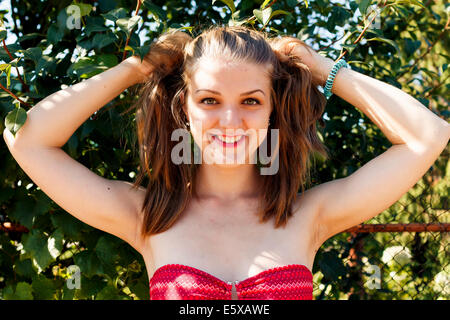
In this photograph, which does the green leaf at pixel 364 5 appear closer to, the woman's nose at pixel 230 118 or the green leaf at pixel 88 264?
the woman's nose at pixel 230 118

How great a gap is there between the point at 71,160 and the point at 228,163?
0.49 metres

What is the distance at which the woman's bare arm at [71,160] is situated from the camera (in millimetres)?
1483

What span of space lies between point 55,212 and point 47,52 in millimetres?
575

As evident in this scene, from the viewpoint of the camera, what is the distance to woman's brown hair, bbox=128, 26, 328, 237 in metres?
1.57

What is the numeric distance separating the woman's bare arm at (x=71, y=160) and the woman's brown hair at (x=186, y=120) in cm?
7

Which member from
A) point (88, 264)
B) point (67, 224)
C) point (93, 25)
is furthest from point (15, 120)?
point (88, 264)

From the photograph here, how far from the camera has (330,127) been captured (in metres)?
2.04

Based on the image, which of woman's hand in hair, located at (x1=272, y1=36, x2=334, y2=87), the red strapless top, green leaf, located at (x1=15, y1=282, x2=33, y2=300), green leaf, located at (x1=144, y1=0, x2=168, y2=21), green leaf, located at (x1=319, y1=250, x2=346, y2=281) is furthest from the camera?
green leaf, located at (x1=319, y1=250, x2=346, y2=281)

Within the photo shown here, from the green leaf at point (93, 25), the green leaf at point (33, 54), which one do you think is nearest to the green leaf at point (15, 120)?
the green leaf at point (33, 54)

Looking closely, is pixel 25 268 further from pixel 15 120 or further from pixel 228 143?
pixel 228 143

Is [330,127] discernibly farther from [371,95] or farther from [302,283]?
[302,283]

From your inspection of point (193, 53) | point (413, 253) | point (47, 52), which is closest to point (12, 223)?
point (47, 52)

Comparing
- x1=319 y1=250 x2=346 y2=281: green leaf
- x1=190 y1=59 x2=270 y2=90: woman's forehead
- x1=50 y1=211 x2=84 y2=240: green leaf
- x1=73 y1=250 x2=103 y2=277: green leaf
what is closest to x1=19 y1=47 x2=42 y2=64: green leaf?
x1=190 y1=59 x2=270 y2=90: woman's forehead

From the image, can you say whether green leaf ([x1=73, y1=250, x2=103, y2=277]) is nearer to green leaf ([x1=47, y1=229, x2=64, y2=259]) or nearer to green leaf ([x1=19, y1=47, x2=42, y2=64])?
green leaf ([x1=47, y1=229, x2=64, y2=259])
